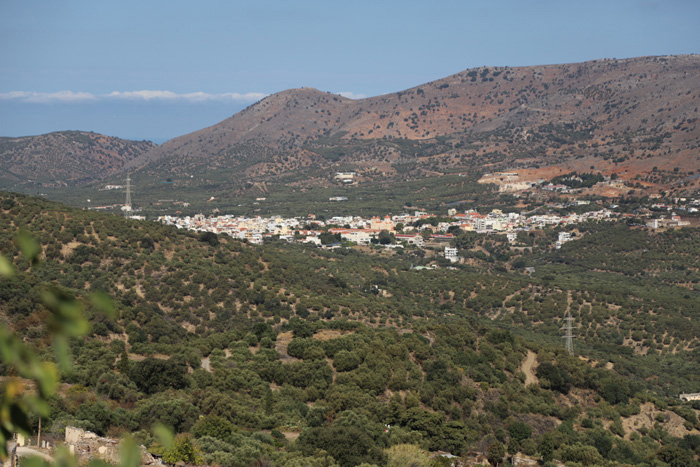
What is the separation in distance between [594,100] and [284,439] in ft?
493

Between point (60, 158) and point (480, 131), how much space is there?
333 feet

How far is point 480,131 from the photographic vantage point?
157125mm

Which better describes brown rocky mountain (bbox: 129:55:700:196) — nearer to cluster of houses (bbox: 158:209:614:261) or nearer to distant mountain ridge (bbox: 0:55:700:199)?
distant mountain ridge (bbox: 0:55:700:199)

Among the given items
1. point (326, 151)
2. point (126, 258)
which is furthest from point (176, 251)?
point (326, 151)

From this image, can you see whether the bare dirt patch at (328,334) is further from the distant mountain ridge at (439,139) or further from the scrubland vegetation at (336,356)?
the distant mountain ridge at (439,139)

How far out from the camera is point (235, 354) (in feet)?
87.1

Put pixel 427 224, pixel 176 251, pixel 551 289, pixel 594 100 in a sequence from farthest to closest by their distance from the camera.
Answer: pixel 594 100, pixel 427 224, pixel 551 289, pixel 176 251

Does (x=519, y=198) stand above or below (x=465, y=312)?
above

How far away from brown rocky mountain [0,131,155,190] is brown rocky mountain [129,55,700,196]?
13407mm

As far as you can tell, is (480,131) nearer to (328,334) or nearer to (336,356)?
(328,334)

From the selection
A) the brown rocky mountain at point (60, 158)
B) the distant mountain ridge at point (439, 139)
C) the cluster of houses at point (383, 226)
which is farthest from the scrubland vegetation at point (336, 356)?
the brown rocky mountain at point (60, 158)

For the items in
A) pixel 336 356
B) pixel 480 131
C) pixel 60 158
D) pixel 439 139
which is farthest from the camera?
pixel 60 158

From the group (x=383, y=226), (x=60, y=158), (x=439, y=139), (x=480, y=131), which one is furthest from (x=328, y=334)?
(x=60, y=158)

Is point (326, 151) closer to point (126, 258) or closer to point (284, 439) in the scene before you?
point (126, 258)
